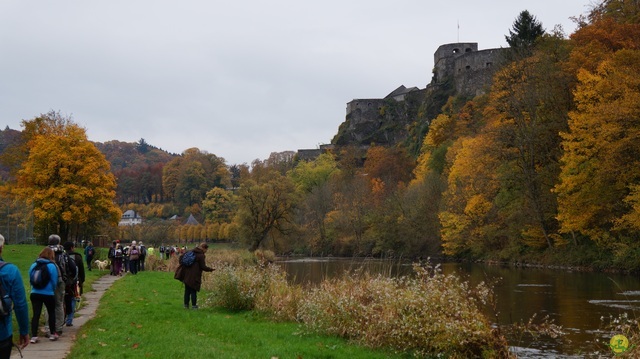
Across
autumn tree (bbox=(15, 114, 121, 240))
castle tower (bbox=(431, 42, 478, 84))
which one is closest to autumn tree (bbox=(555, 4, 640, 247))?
autumn tree (bbox=(15, 114, 121, 240))

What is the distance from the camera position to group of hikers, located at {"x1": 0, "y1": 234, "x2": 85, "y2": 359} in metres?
6.37

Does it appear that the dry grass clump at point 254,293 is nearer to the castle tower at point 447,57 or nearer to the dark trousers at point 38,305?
the dark trousers at point 38,305

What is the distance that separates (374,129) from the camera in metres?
141

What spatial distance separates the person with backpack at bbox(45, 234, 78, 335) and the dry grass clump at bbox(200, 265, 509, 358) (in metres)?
4.84

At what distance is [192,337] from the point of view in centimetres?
1130

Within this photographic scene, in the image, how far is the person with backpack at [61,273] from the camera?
38.9ft

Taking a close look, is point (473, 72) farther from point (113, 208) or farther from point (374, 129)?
point (113, 208)

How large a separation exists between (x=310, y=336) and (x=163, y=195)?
Result: 169m

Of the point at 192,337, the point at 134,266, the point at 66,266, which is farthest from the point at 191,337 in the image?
the point at 134,266

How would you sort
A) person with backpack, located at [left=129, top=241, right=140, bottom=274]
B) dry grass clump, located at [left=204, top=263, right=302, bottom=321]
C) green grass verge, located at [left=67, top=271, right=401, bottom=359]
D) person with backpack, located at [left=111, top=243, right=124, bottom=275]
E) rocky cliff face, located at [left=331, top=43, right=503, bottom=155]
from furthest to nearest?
1. rocky cliff face, located at [left=331, top=43, right=503, bottom=155]
2. person with backpack, located at [left=129, top=241, right=140, bottom=274]
3. person with backpack, located at [left=111, top=243, right=124, bottom=275]
4. dry grass clump, located at [left=204, top=263, right=302, bottom=321]
5. green grass verge, located at [left=67, top=271, right=401, bottom=359]

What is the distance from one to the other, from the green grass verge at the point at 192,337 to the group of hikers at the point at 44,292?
2.18ft

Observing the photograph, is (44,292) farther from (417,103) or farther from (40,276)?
(417,103)

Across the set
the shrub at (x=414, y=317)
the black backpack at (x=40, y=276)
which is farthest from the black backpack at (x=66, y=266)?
the shrub at (x=414, y=317)

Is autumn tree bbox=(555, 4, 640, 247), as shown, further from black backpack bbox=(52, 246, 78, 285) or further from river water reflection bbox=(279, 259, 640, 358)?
black backpack bbox=(52, 246, 78, 285)
